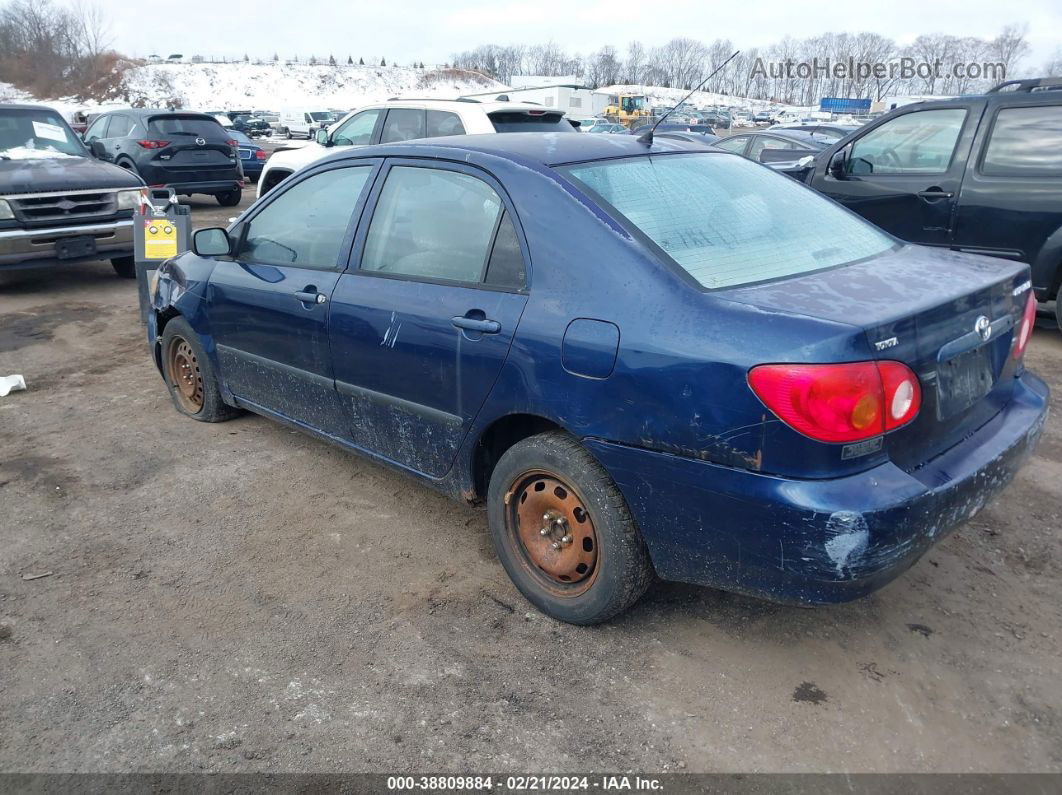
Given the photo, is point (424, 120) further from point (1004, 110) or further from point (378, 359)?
point (378, 359)

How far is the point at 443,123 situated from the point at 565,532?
699cm

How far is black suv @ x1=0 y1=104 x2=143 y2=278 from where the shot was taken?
7793 mm

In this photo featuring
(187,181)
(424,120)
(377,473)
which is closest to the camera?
(377,473)

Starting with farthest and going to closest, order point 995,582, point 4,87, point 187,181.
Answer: point 4,87 < point 187,181 < point 995,582

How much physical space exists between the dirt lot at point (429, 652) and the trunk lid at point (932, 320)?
77 cm

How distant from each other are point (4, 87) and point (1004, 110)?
85586 millimetres

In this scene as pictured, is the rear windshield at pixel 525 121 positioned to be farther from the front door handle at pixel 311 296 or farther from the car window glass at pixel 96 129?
the car window glass at pixel 96 129

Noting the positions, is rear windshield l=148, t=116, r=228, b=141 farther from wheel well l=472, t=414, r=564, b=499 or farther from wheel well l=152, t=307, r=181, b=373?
wheel well l=472, t=414, r=564, b=499

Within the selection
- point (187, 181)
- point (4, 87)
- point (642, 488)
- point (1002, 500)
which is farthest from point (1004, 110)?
point (4, 87)

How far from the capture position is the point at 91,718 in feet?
8.46

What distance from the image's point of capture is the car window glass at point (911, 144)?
265 inches

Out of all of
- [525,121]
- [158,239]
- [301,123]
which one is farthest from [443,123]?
[301,123]

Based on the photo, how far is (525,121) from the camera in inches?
354

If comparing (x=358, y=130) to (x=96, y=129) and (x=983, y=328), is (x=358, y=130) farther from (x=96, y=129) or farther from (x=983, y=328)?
(x=983, y=328)
